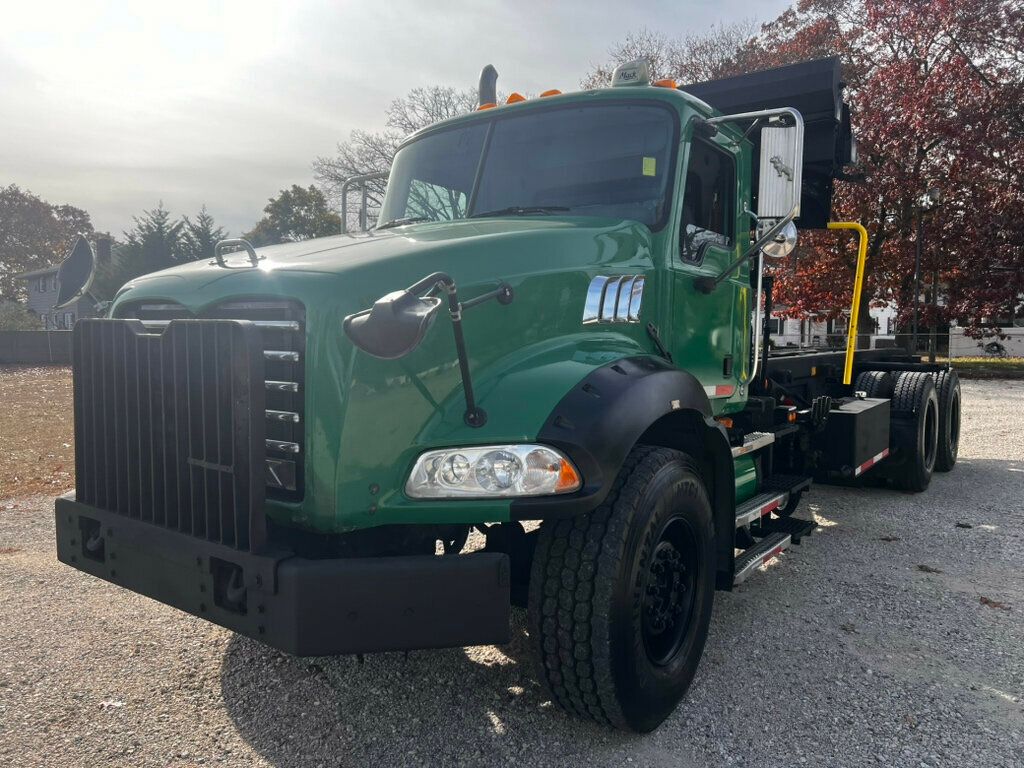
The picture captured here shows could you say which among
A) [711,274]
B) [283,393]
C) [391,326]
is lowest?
[283,393]

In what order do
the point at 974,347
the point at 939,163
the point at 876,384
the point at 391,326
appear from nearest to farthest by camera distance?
1. the point at 391,326
2. the point at 876,384
3. the point at 939,163
4. the point at 974,347

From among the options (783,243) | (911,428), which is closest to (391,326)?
(783,243)

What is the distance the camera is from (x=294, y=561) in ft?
7.93

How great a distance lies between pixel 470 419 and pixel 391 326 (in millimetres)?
543

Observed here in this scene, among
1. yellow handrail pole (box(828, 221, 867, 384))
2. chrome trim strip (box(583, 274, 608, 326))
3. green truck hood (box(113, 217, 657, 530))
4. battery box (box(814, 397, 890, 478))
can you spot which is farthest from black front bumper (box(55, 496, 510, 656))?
yellow handrail pole (box(828, 221, 867, 384))

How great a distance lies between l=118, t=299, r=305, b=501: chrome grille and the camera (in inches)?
98.1

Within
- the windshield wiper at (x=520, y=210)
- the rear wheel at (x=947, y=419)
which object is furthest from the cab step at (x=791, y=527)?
the rear wheel at (x=947, y=419)

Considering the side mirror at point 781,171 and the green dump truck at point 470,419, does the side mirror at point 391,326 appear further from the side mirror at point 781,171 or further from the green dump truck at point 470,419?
the side mirror at point 781,171

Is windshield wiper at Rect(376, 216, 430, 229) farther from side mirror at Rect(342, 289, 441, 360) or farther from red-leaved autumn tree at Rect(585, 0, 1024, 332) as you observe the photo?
red-leaved autumn tree at Rect(585, 0, 1024, 332)

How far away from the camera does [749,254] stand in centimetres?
375

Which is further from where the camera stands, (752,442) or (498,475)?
(752,442)

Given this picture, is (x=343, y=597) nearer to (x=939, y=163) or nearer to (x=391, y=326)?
(x=391, y=326)

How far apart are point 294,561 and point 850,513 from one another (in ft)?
17.5

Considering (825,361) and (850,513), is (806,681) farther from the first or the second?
(825,361)
